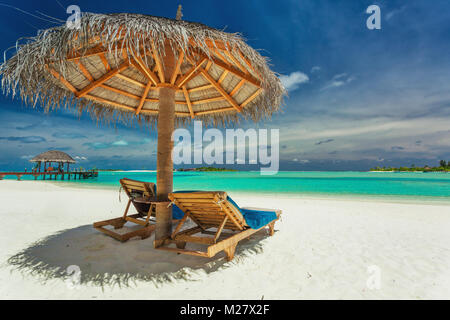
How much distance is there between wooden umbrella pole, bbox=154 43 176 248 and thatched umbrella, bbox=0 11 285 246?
0.01 meters

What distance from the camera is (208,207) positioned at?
8.42ft

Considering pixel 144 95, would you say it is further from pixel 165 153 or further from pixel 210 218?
pixel 210 218

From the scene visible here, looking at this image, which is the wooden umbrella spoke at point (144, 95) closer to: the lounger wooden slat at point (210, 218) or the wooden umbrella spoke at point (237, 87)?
the wooden umbrella spoke at point (237, 87)

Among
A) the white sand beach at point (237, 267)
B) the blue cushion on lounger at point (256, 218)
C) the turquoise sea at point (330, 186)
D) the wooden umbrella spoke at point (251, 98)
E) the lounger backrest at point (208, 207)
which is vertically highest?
the wooden umbrella spoke at point (251, 98)

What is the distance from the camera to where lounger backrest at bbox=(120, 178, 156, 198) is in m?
3.41

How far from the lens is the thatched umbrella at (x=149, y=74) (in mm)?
2113

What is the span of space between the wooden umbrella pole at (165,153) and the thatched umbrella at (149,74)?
1 cm

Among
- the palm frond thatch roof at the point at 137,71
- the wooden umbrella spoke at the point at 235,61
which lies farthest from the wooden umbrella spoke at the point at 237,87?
the wooden umbrella spoke at the point at 235,61

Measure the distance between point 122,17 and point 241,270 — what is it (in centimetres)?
308

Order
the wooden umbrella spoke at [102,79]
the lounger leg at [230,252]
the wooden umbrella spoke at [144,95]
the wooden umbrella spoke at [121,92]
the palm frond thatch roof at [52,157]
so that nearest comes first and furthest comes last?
the lounger leg at [230,252] < the wooden umbrella spoke at [102,79] < the wooden umbrella spoke at [121,92] < the wooden umbrella spoke at [144,95] < the palm frond thatch roof at [52,157]

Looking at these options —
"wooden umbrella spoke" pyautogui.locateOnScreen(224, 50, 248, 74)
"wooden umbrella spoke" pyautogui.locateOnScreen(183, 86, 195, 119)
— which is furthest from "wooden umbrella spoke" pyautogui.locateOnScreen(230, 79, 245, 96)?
Result: "wooden umbrella spoke" pyautogui.locateOnScreen(183, 86, 195, 119)

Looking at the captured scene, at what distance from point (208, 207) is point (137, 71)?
2.69m
